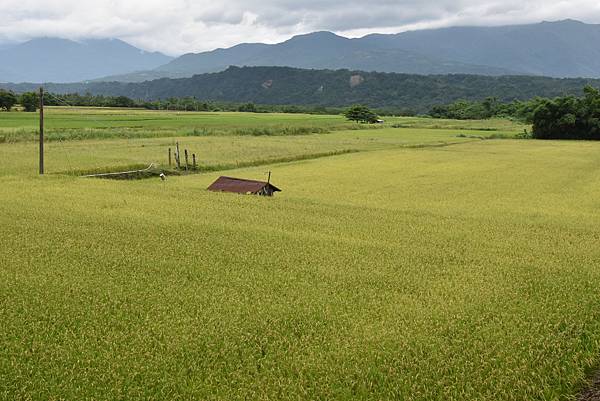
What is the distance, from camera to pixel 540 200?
20.3 m

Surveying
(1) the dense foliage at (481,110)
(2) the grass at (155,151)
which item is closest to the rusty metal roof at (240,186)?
(2) the grass at (155,151)

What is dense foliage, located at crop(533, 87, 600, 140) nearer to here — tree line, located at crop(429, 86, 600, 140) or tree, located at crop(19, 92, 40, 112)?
tree line, located at crop(429, 86, 600, 140)

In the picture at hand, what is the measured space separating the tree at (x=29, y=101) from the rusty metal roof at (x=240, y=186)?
53.6 metres

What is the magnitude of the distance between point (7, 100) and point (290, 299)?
68.0m

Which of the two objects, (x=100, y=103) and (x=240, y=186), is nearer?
(x=240, y=186)

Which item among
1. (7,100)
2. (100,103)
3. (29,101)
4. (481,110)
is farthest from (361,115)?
(7,100)

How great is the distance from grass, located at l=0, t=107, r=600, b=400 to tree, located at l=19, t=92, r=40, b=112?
53938 mm

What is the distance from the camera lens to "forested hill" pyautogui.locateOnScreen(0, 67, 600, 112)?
145 meters

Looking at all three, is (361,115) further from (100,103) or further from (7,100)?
(7,100)

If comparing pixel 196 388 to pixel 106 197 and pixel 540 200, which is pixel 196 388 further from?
pixel 540 200

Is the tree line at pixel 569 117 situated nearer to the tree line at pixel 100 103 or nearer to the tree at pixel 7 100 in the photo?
the tree line at pixel 100 103

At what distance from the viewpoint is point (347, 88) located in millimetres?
165750

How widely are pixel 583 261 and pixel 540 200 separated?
9.95 meters

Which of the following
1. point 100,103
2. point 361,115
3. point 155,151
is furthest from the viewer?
point 100,103
